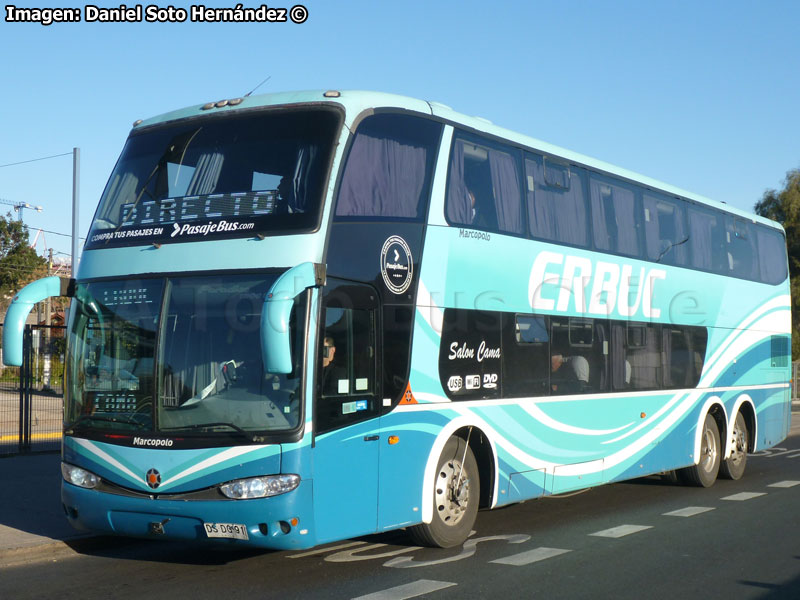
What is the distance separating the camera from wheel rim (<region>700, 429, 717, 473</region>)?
15406mm

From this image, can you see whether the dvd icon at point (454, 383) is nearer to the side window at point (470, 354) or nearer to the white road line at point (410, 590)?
the side window at point (470, 354)

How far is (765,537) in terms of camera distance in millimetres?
10398

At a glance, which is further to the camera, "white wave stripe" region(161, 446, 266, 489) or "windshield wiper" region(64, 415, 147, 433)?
"windshield wiper" region(64, 415, 147, 433)

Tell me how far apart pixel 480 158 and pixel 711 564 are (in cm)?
464

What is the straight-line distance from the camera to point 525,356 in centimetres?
1106

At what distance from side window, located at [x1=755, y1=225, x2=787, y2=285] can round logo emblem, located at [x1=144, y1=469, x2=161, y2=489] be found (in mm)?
12755

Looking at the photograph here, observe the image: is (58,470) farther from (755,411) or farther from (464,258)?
(755,411)

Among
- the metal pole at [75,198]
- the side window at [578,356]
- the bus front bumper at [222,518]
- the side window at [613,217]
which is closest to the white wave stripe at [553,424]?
the side window at [578,356]

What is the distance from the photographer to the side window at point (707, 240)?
15.2 m

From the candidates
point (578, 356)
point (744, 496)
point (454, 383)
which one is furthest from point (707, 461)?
point (454, 383)

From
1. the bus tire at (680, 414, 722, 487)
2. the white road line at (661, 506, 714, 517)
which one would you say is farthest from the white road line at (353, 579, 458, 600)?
the bus tire at (680, 414, 722, 487)

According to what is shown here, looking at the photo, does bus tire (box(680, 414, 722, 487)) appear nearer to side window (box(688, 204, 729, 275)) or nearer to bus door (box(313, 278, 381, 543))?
side window (box(688, 204, 729, 275))

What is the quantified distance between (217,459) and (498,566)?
2.74 meters

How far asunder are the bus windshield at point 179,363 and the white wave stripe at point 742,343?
9268 millimetres
